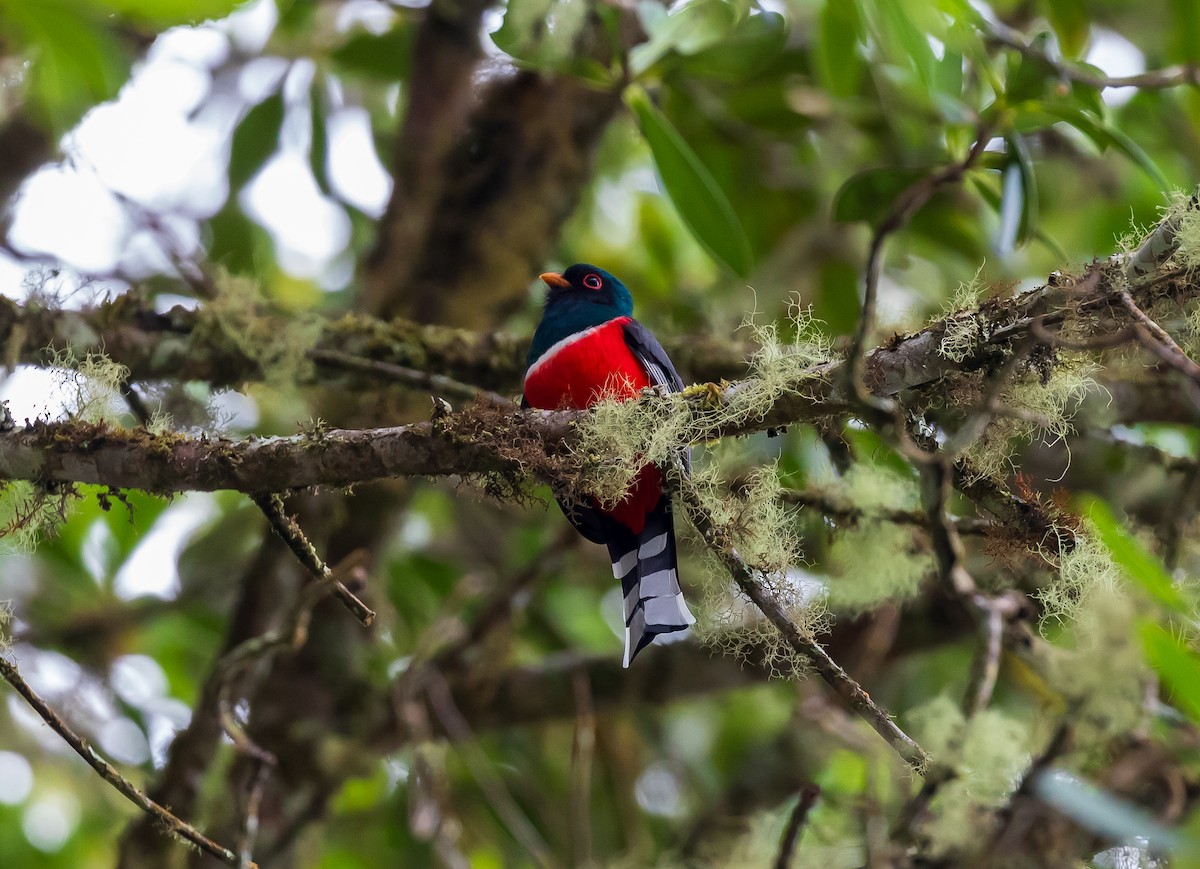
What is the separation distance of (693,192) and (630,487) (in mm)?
1138

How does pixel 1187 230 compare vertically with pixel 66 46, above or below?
below

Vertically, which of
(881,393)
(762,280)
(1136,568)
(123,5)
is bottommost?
(762,280)

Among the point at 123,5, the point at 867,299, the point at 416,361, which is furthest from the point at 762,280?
the point at 867,299

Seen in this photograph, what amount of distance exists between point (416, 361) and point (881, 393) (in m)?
1.84

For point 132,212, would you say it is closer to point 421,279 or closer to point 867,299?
point 421,279

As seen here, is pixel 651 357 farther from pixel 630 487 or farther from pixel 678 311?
pixel 678 311

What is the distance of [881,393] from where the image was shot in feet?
7.82

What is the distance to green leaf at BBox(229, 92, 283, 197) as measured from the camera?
5.41 metres

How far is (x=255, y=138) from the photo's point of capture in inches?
214

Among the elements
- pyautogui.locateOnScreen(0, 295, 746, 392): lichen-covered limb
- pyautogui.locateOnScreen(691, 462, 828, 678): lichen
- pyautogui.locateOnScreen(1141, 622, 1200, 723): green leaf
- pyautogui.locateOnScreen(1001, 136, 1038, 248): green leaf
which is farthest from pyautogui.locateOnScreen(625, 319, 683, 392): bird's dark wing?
pyautogui.locateOnScreen(1141, 622, 1200, 723): green leaf

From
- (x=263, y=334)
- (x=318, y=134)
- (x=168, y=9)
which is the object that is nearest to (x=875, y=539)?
(x=263, y=334)

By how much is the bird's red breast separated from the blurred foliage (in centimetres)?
33

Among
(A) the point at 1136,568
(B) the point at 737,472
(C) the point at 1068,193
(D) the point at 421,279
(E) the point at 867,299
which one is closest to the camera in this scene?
(A) the point at 1136,568

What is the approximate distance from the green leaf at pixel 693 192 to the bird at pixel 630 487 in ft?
1.29
